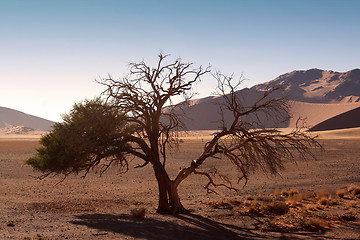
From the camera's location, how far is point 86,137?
1573 centimetres

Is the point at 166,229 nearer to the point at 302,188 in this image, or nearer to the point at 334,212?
the point at 334,212

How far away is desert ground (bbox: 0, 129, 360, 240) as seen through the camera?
44.4 ft

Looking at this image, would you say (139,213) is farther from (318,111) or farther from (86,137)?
(318,111)

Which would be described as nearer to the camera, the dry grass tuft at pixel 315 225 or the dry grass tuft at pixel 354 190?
the dry grass tuft at pixel 315 225

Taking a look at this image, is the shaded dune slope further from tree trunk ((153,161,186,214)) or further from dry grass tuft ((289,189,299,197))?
tree trunk ((153,161,186,214))

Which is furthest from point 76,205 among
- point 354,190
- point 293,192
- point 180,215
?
point 354,190

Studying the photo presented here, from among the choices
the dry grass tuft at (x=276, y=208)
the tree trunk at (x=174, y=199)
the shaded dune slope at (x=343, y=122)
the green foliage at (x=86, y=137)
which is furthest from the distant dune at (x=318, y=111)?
the green foliage at (x=86, y=137)

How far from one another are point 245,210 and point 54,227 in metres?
8.35

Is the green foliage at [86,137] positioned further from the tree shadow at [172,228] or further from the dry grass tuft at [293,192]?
the dry grass tuft at [293,192]

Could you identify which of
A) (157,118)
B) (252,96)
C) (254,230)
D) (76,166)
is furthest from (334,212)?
(252,96)

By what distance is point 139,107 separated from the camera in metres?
16.9

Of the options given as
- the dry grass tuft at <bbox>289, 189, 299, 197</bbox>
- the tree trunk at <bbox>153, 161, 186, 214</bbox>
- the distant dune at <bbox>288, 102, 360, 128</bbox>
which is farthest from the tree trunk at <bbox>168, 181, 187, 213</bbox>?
the distant dune at <bbox>288, 102, 360, 128</bbox>

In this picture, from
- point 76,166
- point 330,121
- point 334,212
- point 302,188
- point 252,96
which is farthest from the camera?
point 252,96

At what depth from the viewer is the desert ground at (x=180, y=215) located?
13.5 meters
